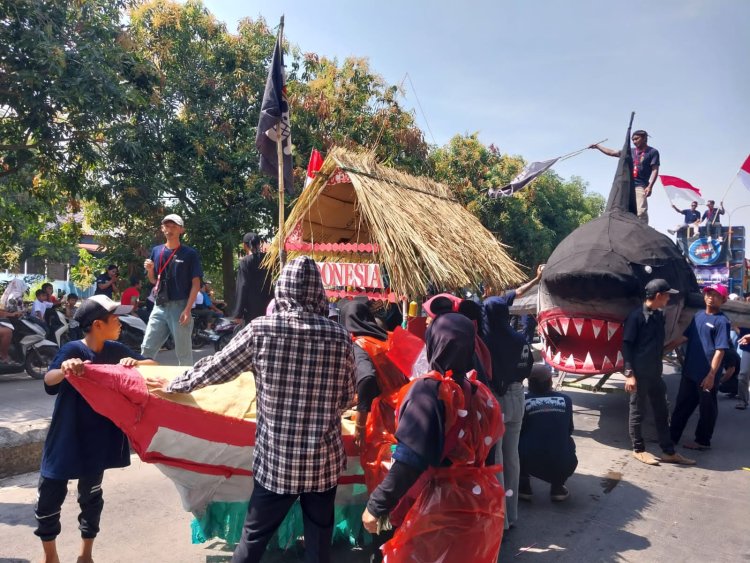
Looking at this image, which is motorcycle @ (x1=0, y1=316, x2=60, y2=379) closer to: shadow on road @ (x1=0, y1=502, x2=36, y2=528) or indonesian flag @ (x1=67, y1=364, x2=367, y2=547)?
shadow on road @ (x1=0, y1=502, x2=36, y2=528)

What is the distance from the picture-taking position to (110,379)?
2.81m

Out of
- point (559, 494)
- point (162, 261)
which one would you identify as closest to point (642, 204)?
point (559, 494)

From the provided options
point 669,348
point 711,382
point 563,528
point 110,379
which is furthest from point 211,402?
point 669,348

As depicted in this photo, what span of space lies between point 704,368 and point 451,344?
445 centimetres

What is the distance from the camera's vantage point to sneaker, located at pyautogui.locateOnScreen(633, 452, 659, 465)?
537 cm

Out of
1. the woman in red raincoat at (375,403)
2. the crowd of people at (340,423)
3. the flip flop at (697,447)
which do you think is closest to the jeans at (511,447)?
the crowd of people at (340,423)

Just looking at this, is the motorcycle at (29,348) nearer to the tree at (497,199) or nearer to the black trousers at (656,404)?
the black trousers at (656,404)

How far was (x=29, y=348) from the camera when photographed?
7.92 metres

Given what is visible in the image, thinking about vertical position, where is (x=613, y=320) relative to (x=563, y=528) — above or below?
above

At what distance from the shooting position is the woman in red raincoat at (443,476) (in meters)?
2.38

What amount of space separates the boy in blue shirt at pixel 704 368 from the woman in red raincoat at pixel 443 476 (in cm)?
419

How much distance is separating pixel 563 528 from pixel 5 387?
7.03 m

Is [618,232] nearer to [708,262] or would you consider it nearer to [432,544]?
[432,544]

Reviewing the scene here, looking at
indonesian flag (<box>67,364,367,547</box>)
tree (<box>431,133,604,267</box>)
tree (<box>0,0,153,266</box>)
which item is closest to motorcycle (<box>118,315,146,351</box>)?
tree (<box>0,0,153,266</box>)
